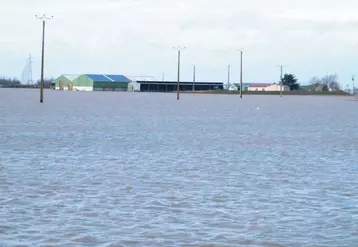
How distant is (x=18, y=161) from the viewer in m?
20.4

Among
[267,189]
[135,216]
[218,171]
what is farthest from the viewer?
[218,171]

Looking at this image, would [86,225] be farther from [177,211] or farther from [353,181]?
[353,181]

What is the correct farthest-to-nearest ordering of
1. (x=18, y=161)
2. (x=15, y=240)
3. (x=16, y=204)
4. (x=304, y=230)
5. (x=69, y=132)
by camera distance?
(x=69, y=132)
(x=18, y=161)
(x=16, y=204)
(x=304, y=230)
(x=15, y=240)

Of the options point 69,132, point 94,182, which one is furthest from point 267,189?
point 69,132

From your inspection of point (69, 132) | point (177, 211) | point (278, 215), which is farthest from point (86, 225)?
point (69, 132)

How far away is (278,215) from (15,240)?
13.9 feet

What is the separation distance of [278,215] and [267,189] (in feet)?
9.74

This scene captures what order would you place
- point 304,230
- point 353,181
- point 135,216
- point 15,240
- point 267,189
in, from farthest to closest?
point 353,181, point 267,189, point 135,216, point 304,230, point 15,240

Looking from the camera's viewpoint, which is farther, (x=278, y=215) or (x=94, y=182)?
(x=94, y=182)

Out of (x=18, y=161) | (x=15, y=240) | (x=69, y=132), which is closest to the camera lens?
(x=15, y=240)

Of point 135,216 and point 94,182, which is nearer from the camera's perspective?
point 135,216

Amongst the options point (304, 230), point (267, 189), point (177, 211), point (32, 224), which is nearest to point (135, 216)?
point (177, 211)

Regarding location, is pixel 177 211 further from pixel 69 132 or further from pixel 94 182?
pixel 69 132

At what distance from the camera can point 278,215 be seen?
12867 millimetres
